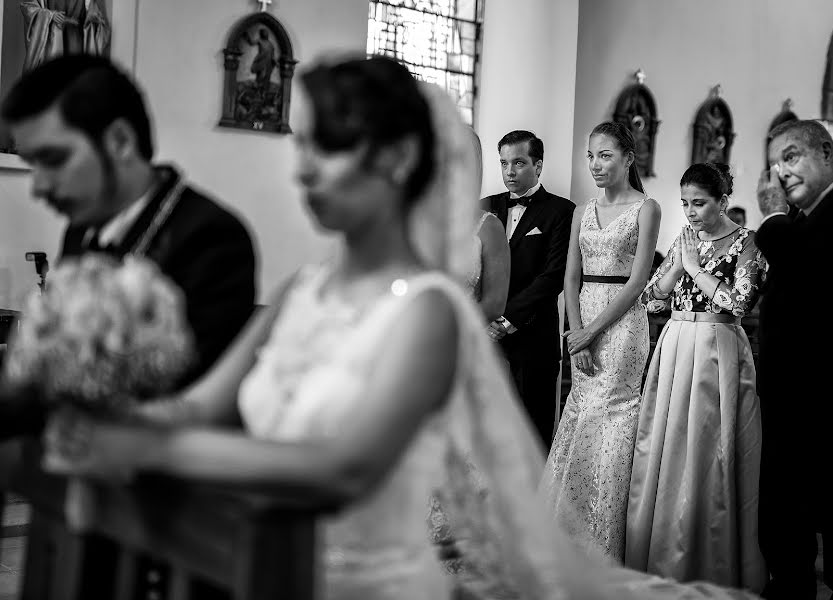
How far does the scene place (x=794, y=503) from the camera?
4305 mm

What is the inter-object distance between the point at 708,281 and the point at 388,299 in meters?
3.49

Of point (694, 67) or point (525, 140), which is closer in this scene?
point (525, 140)

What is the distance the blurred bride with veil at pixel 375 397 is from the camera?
1.52 m

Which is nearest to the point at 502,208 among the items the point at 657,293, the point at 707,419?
the point at 657,293

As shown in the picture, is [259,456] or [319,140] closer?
[259,456]

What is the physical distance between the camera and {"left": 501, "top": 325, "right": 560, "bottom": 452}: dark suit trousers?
6.25 metres

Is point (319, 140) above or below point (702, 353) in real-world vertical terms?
above

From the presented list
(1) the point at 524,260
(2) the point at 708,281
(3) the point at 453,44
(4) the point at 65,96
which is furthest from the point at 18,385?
(3) the point at 453,44

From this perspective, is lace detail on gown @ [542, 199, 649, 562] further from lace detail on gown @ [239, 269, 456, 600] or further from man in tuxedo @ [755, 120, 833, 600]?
lace detail on gown @ [239, 269, 456, 600]

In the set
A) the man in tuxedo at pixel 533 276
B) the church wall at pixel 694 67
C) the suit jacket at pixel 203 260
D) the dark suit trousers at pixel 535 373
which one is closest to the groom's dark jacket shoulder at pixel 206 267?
the suit jacket at pixel 203 260

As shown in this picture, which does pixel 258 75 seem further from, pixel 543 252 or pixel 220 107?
pixel 543 252

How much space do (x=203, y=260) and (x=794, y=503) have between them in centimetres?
283

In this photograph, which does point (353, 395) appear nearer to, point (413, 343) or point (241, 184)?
point (413, 343)

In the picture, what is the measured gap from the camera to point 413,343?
1613 millimetres
